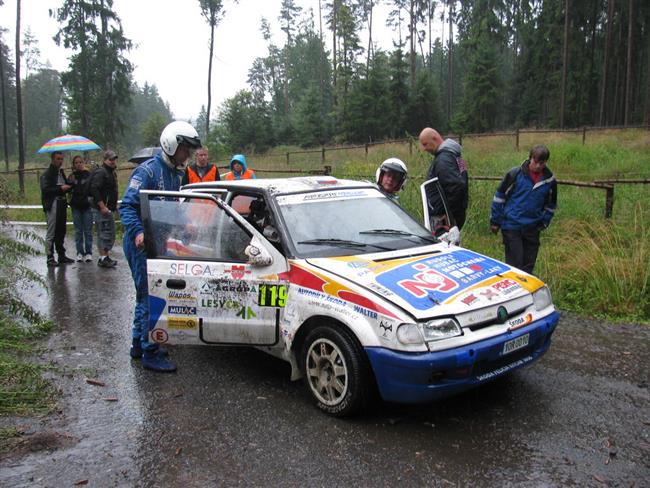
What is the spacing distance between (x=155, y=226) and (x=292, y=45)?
2871 inches

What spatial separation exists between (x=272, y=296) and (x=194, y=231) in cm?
98

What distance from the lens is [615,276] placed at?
20.7 ft

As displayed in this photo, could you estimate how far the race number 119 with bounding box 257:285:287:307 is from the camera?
13.2 ft

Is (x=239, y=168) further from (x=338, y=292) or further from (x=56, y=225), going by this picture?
(x=338, y=292)

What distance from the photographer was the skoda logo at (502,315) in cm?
362

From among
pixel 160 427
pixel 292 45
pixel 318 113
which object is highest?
pixel 292 45

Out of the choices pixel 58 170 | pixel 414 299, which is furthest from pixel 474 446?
pixel 58 170

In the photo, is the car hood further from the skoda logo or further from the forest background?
the forest background

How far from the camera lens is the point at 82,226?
9.75m

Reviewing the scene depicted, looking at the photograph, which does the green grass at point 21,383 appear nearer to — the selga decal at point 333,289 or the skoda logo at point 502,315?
the selga decal at point 333,289

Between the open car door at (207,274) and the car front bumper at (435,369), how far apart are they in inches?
39.7

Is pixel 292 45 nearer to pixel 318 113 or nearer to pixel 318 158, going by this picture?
pixel 318 113

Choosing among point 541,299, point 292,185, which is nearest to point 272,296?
point 292,185

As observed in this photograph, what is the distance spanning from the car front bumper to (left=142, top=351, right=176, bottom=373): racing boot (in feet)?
6.95
